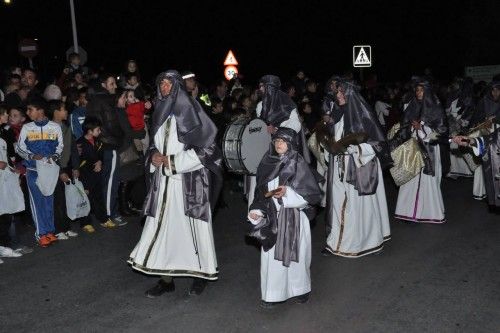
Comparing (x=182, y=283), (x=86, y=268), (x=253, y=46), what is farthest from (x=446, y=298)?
(x=253, y=46)

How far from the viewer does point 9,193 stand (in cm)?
755

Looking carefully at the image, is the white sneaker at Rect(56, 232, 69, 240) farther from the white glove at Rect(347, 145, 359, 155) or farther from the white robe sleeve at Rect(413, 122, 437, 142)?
the white robe sleeve at Rect(413, 122, 437, 142)

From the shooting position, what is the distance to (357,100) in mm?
7281

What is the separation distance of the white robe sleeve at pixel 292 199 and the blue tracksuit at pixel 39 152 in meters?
3.53

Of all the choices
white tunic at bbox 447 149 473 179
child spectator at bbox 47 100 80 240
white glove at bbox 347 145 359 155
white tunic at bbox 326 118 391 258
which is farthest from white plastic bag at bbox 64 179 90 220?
white tunic at bbox 447 149 473 179

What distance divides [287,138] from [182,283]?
1.98 meters

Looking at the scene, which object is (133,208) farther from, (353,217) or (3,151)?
(353,217)

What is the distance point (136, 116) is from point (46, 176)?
2.16m

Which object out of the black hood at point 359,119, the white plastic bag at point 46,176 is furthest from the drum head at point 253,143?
the white plastic bag at point 46,176

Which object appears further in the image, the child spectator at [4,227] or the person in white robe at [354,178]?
the child spectator at [4,227]

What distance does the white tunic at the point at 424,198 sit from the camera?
28.8 ft

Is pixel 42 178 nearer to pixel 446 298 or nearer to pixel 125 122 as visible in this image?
pixel 125 122

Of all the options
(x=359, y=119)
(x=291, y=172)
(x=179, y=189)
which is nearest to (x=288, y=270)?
(x=291, y=172)

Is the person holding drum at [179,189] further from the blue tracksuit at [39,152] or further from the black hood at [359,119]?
the blue tracksuit at [39,152]
